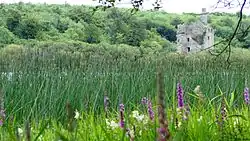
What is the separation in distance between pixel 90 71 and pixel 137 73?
0.58 m

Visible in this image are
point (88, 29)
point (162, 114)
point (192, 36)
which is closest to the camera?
point (162, 114)

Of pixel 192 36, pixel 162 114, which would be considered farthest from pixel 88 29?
pixel 162 114

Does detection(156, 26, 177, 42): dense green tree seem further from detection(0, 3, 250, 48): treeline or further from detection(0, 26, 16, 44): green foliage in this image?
detection(0, 26, 16, 44): green foliage

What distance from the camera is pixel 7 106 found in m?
4.87

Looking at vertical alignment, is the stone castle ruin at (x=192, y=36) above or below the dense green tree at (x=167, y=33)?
above

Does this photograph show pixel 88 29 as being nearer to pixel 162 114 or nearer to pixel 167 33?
pixel 167 33

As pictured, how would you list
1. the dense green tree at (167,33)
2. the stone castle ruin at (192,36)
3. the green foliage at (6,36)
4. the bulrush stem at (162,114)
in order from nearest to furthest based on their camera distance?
the bulrush stem at (162,114) → the green foliage at (6,36) → the stone castle ruin at (192,36) → the dense green tree at (167,33)

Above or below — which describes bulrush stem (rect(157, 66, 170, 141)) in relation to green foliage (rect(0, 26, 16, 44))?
above

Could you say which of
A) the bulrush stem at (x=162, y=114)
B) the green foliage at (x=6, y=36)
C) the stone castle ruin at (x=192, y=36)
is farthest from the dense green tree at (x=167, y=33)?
the bulrush stem at (x=162, y=114)

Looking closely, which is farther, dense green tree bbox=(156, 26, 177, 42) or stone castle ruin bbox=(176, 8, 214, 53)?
dense green tree bbox=(156, 26, 177, 42)

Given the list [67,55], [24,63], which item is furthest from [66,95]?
[67,55]

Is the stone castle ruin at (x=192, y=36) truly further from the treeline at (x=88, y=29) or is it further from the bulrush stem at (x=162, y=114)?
the bulrush stem at (x=162, y=114)

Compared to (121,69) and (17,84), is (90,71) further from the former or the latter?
(17,84)

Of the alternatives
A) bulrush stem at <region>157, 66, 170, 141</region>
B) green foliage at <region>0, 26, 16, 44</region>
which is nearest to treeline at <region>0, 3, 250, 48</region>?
green foliage at <region>0, 26, 16, 44</region>
